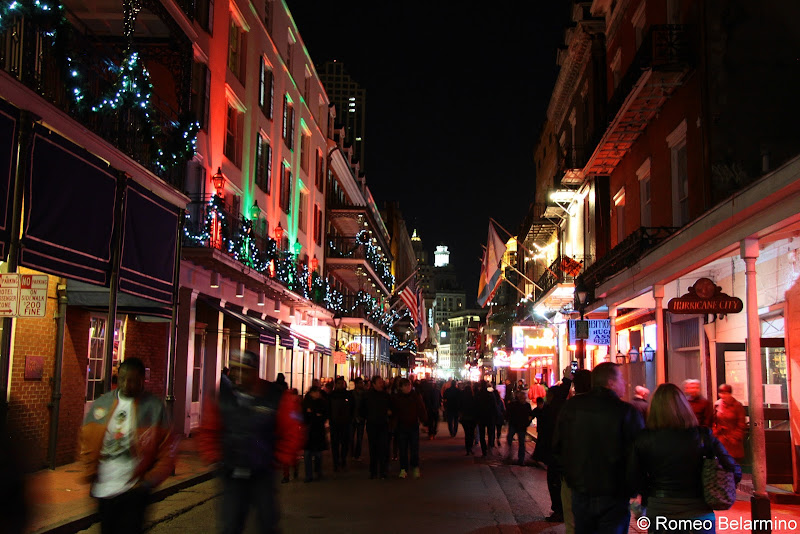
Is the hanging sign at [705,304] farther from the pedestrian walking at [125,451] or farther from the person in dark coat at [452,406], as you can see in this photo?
the person in dark coat at [452,406]

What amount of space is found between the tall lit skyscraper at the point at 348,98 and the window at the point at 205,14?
153 feet

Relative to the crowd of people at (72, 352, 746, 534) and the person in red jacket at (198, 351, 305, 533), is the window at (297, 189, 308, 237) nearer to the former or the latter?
the person in red jacket at (198, 351, 305, 533)

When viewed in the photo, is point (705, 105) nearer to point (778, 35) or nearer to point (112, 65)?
point (778, 35)

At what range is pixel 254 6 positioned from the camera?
85.7ft

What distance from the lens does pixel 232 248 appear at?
21562 millimetres

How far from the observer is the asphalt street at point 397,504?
9664 mm

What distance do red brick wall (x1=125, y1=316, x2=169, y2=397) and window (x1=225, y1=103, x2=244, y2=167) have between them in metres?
6.41

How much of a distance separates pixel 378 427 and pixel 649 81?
9998 mm

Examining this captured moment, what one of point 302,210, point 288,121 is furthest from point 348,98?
point 288,121

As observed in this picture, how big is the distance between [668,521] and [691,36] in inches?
574

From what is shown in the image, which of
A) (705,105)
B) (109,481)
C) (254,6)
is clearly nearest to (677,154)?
(705,105)

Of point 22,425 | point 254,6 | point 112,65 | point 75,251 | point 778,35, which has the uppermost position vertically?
point 254,6

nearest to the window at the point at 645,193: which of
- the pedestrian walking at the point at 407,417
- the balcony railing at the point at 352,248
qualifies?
the pedestrian walking at the point at 407,417

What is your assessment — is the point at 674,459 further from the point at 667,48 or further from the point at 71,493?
the point at 667,48
